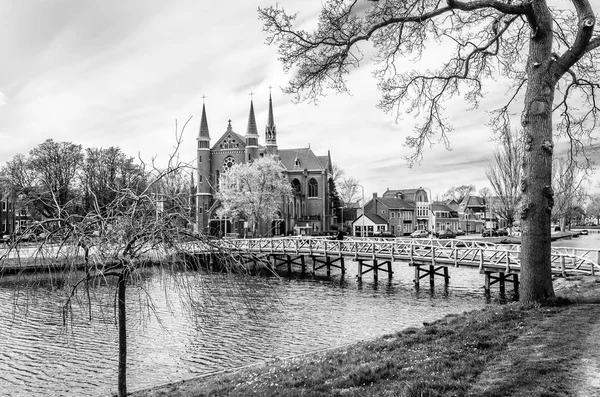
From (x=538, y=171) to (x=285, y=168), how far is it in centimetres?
7126

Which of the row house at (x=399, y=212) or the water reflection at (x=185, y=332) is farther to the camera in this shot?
the row house at (x=399, y=212)

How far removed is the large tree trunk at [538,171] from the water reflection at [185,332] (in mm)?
6518

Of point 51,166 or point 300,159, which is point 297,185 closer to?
point 300,159

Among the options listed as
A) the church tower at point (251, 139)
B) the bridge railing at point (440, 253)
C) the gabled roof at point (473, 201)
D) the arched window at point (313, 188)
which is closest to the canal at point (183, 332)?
the bridge railing at point (440, 253)

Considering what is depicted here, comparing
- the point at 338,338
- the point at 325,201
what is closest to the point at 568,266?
the point at 338,338

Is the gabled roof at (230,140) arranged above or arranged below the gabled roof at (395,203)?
above

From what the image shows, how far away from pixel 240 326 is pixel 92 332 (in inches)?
223

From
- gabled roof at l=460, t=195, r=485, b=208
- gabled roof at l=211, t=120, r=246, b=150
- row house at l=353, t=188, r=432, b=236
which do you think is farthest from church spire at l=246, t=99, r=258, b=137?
gabled roof at l=460, t=195, r=485, b=208

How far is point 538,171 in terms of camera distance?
489 inches

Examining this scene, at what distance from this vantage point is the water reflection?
41.3ft

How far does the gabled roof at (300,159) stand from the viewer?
90.1 m

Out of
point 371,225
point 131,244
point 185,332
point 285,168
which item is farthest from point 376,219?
point 131,244

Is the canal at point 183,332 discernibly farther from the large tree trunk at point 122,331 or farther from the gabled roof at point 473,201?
the gabled roof at point 473,201

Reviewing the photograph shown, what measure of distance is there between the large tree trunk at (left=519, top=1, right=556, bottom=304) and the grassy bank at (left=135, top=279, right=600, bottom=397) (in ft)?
2.82
